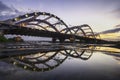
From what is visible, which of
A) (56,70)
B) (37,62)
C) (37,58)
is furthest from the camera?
(37,58)

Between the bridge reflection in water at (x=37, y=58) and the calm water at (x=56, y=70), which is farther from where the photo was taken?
the bridge reflection in water at (x=37, y=58)

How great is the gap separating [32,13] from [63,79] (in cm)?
9501

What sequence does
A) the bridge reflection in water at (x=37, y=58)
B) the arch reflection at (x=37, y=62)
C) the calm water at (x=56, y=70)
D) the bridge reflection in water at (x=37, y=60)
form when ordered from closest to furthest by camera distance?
the calm water at (x=56, y=70) < the arch reflection at (x=37, y=62) < the bridge reflection in water at (x=37, y=60) < the bridge reflection in water at (x=37, y=58)

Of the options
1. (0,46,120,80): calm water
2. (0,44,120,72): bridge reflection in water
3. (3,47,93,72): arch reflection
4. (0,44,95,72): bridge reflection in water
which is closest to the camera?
(0,46,120,80): calm water

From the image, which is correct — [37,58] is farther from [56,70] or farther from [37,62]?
[56,70]

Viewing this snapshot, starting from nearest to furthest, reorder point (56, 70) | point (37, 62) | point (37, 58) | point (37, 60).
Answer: point (56, 70) < point (37, 62) < point (37, 60) < point (37, 58)

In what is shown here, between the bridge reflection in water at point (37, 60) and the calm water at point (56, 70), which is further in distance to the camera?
the bridge reflection in water at point (37, 60)

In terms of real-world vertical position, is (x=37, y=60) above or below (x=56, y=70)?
below

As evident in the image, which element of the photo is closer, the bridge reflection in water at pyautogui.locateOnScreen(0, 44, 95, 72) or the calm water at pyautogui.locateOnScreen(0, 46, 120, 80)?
the calm water at pyautogui.locateOnScreen(0, 46, 120, 80)

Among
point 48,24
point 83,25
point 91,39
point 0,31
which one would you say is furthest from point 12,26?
point 91,39

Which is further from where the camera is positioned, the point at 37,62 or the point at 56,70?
the point at 37,62

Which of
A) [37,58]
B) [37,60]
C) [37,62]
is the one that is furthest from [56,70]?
[37,58]

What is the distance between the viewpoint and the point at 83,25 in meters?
164

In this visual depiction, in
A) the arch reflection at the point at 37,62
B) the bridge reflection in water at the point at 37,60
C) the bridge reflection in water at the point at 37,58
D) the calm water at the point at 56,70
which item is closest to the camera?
the calm water at the point at 56,70
